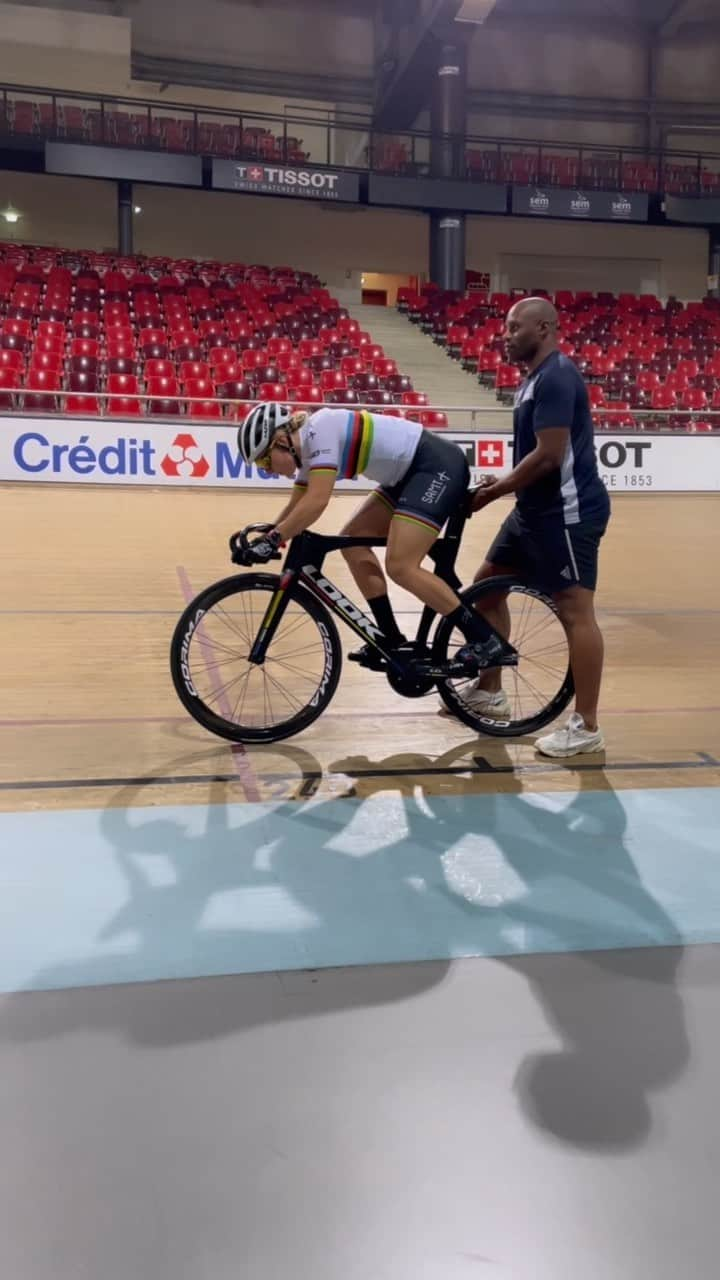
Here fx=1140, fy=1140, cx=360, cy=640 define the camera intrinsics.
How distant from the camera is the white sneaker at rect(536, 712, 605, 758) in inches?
151

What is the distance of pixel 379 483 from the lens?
3.64m

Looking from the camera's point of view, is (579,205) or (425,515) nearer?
(425,515)

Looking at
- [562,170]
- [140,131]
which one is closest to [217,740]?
[140,131]

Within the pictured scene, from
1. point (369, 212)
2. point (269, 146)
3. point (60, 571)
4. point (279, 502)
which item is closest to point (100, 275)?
point (269, 146)

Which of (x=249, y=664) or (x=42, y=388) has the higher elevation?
(x=42, y=388)

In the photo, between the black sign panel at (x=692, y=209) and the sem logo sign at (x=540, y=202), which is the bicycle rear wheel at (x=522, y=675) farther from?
the black sign panel at (x=692, y=209)

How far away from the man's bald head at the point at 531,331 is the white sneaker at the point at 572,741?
1210 millimetres

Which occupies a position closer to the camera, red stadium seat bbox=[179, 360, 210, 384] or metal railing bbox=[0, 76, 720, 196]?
red stadium seat bbox=[179, 360, 210, 384]

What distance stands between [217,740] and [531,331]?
172 cm

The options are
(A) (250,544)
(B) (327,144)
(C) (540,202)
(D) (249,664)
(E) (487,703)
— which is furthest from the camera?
(B) (327,144)

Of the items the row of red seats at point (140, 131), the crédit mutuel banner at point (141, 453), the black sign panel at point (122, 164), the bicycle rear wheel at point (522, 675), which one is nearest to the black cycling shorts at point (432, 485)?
the bicycle rear wheel at point (522, 675)

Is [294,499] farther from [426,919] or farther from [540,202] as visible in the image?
[540,202]

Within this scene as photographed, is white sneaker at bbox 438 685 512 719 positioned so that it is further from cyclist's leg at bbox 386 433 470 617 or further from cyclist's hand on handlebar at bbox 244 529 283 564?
cyclist's hand on handlebar at bbox 244 529 283 564

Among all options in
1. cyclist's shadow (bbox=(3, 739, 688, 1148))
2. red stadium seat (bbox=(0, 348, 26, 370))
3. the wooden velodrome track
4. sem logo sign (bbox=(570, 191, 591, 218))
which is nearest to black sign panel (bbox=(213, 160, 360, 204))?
sem logo sign (bbox=(570, 191, 591, 218))
